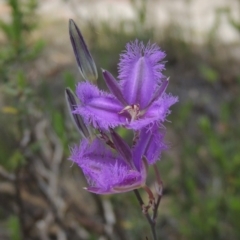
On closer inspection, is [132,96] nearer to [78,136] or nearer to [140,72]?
[140,72]

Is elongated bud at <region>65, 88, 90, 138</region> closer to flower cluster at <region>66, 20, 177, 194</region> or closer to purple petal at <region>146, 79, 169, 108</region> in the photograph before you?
flower cluster at <region>66, 20, 177, 194</region>

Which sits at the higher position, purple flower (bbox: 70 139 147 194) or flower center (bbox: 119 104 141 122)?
flower center (bbox: 119 104 141 122)

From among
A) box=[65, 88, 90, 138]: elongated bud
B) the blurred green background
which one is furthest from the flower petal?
the blurred green background

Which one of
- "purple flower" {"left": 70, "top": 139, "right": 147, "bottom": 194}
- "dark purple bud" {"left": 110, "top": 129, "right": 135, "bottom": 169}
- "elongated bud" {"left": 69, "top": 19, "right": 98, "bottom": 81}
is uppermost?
"elongated bud" {"left": 69, "top": 19, "right": 98, "bottom": 81}

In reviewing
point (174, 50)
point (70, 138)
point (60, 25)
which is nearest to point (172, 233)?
point (70, 138)

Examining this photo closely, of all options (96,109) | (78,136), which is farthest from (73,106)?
(78,136)

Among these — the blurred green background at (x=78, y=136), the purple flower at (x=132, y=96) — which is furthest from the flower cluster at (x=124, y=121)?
the blurred green background at (x=78, y=136)

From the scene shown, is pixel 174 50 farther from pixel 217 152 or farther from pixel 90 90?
pixel 90 90
